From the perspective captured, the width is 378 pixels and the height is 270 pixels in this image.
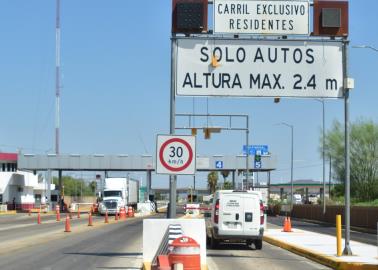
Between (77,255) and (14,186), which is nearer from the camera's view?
(77,255)

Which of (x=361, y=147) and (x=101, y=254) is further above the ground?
(x=361, y=147)

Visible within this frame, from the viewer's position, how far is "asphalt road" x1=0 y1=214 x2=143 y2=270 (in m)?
17.3

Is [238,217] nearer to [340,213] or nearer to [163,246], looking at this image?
[163,246]

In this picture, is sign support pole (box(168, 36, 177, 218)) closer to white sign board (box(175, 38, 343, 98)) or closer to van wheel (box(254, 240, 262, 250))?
white sign board (box(175, 38, 343, 98))

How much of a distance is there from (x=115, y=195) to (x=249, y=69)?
5297 cm

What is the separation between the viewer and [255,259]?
19.7m

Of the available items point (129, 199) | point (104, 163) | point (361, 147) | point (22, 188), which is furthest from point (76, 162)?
point (361, 147)

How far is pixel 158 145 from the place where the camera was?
16625 mm

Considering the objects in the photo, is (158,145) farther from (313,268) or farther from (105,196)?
(105,196)

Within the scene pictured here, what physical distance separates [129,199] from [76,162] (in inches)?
384

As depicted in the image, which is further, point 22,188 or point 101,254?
point 22,188

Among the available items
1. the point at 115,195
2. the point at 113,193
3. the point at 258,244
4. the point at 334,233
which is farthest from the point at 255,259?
the point at 113,193

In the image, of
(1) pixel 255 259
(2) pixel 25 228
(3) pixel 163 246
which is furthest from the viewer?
(2) pixel 25 228

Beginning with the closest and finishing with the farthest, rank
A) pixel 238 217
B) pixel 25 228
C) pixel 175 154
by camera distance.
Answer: pixel 175 154, pixel 238 217, pixel 25 228
